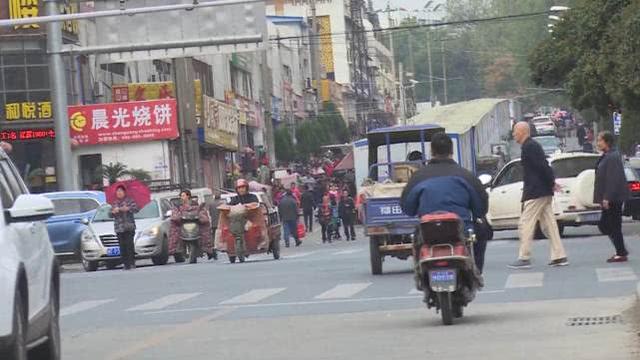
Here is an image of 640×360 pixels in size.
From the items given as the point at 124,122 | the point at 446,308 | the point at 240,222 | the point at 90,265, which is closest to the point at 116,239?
the point at 90,265

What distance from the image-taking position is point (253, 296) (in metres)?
21.1

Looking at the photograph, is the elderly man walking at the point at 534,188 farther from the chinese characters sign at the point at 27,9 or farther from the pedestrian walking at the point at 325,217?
the pedestrian walking at the point at 325,217

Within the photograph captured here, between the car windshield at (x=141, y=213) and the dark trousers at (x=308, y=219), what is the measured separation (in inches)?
1002

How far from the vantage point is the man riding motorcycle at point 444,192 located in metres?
15.4

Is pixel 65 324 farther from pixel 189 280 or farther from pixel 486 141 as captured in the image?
pixel 486 141

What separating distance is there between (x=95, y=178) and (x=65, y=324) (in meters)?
42.1

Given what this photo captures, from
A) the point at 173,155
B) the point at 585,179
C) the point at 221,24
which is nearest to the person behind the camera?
the point at 585,179

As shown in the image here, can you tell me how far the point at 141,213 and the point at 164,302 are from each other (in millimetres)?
17867

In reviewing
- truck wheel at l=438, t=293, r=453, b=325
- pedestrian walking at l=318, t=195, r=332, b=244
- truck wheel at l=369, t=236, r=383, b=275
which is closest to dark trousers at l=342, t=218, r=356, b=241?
pedestrian walking at l=318, t=195, r=332, b=244

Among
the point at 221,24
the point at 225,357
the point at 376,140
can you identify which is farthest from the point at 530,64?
the point at 225,357

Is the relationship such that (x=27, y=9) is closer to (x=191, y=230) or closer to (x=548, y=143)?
(x=191, y=230)

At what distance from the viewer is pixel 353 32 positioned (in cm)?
14038

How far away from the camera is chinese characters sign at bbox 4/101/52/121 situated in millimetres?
56875

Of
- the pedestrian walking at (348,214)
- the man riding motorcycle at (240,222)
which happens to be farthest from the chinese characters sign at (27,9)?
the man riding motorcycle at (240,222)
